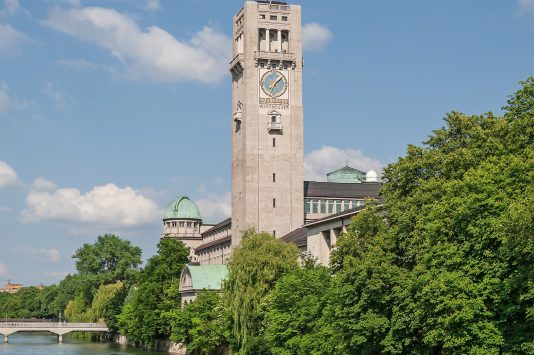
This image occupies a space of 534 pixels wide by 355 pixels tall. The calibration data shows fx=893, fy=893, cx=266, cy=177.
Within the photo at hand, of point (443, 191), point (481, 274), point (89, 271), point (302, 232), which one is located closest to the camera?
point (481, 274)

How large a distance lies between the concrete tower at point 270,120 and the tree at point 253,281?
3113 cm

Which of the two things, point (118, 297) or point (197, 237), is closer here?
point (118, 297)

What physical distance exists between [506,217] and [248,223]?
6662 centimetres

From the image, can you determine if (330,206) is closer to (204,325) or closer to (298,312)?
(204,325)

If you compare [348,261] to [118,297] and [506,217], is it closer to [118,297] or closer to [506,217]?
[506,217]

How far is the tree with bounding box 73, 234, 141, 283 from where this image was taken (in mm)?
148875

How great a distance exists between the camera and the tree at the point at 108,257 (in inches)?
5861

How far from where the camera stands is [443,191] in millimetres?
42594

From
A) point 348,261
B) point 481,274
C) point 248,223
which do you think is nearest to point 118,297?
point 248,223

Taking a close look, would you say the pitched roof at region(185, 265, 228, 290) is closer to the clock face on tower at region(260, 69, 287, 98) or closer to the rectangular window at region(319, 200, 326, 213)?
the rectangular window at region(319, 200, 326, 213)

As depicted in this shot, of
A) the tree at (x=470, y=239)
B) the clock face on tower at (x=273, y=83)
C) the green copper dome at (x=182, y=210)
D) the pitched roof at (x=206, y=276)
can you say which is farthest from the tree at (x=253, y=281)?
the green copper dome at (x=182, y=210)

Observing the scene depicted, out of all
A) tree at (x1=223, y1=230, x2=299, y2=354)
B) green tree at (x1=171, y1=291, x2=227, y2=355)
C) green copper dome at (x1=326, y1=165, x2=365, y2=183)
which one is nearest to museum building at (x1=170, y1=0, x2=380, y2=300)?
green tree at (x1=171, y1=291, x2=227, y2=355)

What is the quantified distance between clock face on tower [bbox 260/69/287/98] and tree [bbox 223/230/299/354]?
35386 millimetres

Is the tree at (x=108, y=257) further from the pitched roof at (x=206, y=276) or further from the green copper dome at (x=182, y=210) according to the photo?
the pitched roof at (x=206, y=276)
